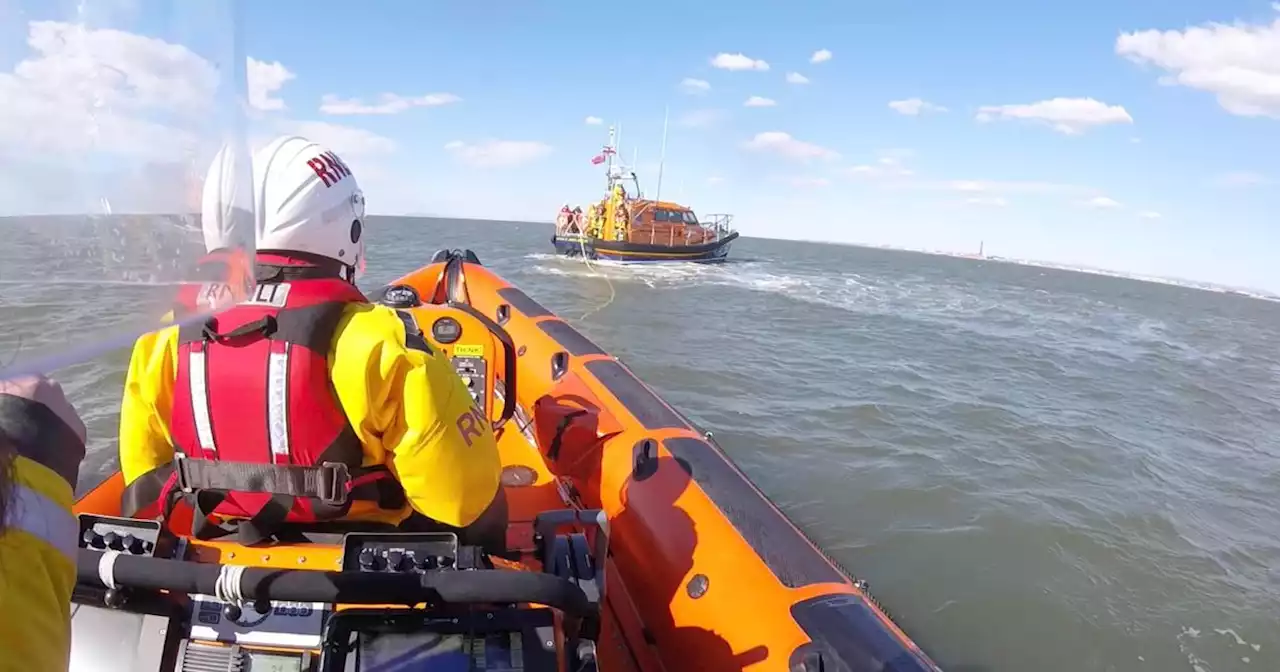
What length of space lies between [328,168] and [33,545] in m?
1.23

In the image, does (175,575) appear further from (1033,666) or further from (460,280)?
(460,280)

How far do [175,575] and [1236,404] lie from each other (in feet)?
46.2

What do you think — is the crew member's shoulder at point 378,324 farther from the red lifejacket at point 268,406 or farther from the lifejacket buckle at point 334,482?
the lifejacket buckle at point 334,482

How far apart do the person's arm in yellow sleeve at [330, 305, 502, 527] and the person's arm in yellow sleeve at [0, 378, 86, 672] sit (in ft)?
2.53

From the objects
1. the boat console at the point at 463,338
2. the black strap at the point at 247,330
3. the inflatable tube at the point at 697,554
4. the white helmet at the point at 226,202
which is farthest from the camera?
the boat console at the point at 463,338

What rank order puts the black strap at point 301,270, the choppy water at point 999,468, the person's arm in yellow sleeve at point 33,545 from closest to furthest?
1. the person's arm in yellow sleeve at point 33,545
2. the black strap at point 301,270
3. the choppy water at point 999,468

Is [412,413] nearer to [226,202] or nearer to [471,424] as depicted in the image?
[471,424]

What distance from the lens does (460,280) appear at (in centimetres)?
575

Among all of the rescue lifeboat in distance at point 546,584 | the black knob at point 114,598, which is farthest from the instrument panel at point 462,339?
the black knob at point 114,598

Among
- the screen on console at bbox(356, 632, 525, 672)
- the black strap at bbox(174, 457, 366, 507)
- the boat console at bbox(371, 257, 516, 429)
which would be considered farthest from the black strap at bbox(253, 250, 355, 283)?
the boat console at bbox(371, 257, 516, 429)

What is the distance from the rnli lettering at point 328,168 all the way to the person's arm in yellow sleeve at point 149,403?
0.46m

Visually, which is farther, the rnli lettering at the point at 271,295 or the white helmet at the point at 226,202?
the rnli lettering at the point at 271,295

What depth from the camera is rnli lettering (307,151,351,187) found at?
1.60m

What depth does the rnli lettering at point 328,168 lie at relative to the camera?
1.60 m
